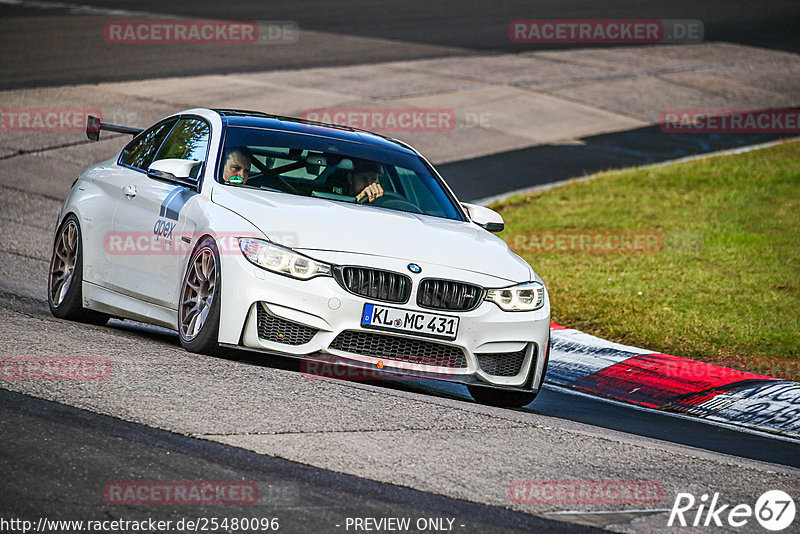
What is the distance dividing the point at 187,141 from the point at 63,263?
1.35 metres

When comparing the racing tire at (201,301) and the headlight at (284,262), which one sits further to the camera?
the racing tire at (201,301)

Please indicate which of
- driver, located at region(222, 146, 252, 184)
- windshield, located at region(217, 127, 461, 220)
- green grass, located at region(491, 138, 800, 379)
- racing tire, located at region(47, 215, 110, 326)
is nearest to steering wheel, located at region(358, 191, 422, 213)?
windshield, located at region(217, 127, 461, 220)

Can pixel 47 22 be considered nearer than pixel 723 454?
No

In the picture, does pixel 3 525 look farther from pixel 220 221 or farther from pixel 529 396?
pixel 529 396

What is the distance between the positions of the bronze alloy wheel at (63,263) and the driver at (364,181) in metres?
2.11

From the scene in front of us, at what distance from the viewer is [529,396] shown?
764 cm

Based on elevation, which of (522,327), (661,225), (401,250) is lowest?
(661,225)

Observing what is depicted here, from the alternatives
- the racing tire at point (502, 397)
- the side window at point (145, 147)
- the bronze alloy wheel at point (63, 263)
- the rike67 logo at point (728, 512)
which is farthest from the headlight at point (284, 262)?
the rike67 logo at point (728, 512)

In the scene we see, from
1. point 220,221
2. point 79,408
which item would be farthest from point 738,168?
point 79,408

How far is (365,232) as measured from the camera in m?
7.21

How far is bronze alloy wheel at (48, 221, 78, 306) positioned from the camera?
343 inches

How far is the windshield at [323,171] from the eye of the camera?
Answer: 26.1 ft

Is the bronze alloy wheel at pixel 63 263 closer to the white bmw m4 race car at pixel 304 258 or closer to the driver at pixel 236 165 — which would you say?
the white bmw m4 race car at pixel 304 258

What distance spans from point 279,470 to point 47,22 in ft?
85.6
